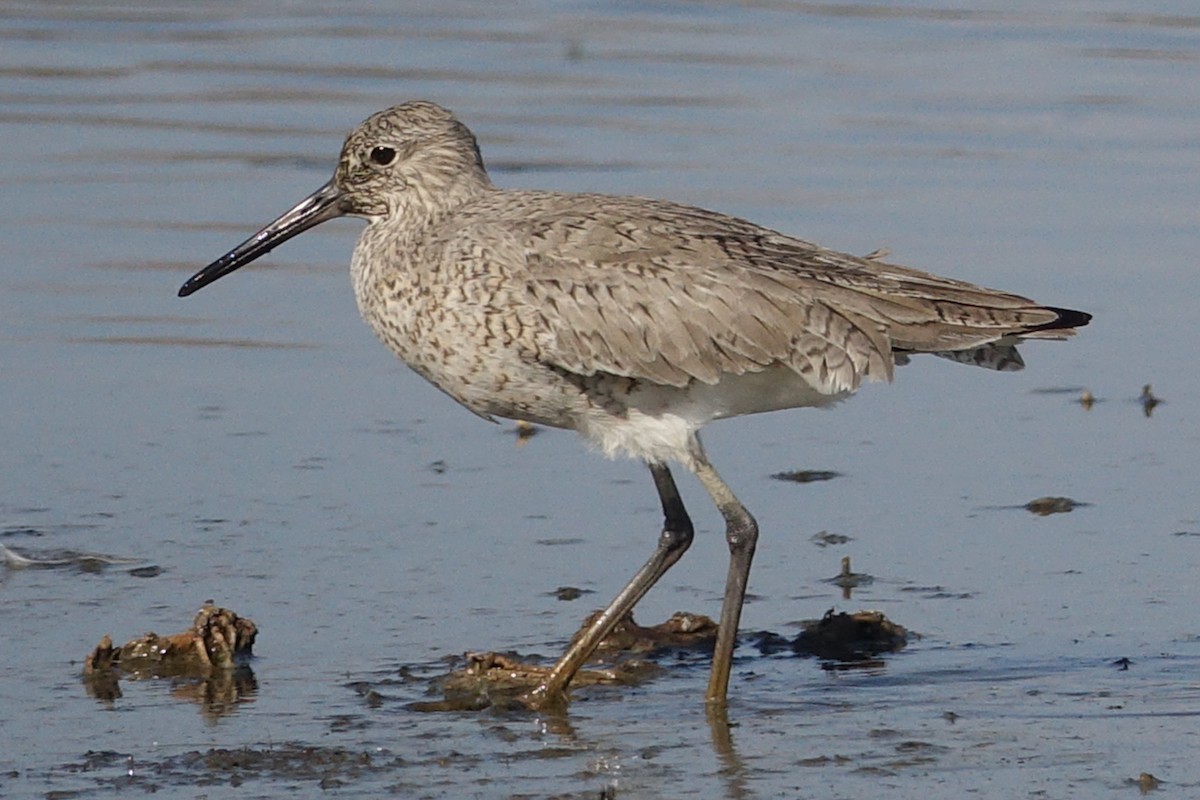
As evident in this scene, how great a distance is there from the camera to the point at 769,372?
692 centimetres

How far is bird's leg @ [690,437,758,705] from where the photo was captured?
21.8 feet

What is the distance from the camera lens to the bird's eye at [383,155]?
7332mm

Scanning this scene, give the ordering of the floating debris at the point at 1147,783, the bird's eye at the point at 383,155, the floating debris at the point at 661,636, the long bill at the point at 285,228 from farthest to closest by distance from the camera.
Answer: the long bill at the point at 285,228, the bird's eye at the point at 383,155, the floating debris at the point at 661,636, the floating debris at the point at 1147,783

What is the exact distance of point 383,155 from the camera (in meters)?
7.34

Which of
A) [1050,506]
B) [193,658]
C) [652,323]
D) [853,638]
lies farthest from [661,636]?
[1050,506]

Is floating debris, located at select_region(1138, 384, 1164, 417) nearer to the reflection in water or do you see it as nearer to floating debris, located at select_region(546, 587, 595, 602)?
floating debris, located at select_region(546, 587, 595, 602)

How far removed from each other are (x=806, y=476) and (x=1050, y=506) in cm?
81

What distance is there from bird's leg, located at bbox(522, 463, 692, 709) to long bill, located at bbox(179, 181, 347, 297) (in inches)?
48.1

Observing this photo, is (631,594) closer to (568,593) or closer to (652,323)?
(568,593)

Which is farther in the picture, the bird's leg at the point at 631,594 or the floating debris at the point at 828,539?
the floating debris at the point at 828,539

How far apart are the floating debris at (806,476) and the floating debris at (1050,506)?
0.67m

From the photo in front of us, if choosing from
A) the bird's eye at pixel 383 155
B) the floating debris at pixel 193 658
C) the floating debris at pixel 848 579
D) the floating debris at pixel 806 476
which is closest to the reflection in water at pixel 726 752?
the floating debris at pixel 848 579

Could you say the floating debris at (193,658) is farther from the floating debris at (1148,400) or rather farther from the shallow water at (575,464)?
the floating debris at (1148,400)

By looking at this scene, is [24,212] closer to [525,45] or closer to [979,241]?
[979,241]
